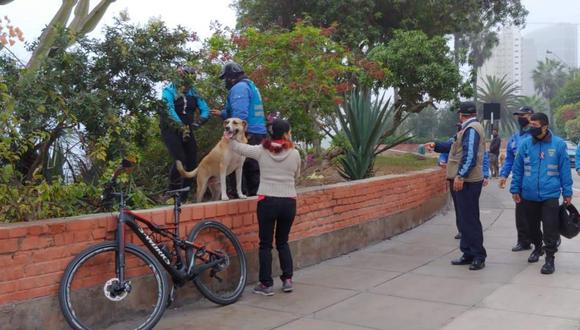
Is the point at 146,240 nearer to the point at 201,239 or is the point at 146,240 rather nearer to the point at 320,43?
the point at 201,239

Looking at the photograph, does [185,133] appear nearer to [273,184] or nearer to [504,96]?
[273,184]

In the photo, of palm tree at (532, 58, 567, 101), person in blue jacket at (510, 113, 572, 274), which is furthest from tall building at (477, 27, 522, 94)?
person in blue jacket at (510, 113, 572, 274)

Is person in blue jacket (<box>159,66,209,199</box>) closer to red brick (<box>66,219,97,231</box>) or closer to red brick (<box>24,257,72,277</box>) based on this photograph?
red brick (<box>66,219,97,231</box>)

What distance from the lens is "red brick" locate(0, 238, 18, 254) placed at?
4012mm

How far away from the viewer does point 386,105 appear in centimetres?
1017

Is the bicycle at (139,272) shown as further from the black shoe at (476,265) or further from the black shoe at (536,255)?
the black shoe at (536,255)

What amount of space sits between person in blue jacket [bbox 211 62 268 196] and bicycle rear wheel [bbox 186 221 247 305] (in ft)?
2.78

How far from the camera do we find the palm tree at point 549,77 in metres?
115

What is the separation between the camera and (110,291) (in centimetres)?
447

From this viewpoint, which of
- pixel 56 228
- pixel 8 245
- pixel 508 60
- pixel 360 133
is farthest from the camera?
pixel 508 60

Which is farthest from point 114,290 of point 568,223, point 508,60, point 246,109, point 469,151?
point 508,60

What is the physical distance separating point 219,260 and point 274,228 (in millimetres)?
662

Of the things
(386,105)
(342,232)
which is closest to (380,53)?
(386,105)

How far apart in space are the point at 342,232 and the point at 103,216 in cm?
376
